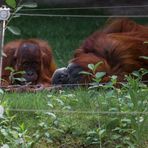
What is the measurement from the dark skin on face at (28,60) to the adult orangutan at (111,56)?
274 millimetres

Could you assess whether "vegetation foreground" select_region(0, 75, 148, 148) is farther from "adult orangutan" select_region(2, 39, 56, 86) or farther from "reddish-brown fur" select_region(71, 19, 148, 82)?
"adult orangutan" select_region(2, 39, 56, 86)

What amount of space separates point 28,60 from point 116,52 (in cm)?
75

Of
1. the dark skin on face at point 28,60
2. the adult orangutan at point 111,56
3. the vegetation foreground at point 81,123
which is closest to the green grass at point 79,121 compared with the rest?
the vegetation foreground at point 81,123

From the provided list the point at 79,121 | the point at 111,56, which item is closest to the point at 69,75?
the point at 111,56

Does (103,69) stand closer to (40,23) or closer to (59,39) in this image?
(59,39)

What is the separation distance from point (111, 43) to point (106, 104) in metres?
1.68

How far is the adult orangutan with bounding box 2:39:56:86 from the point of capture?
500cm

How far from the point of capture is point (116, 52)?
4691mm

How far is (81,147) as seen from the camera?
2918mm

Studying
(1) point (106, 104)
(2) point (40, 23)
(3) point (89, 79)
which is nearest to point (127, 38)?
(3) point (89, 79)

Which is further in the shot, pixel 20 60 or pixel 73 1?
pixel 73 1

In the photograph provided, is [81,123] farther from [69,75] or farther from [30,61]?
[30,61]

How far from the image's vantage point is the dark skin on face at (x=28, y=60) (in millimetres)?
Result: 4992

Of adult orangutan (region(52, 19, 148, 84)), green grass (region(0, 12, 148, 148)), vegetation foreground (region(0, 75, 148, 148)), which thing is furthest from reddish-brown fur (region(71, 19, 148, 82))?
vegetation foreground (region(0, 75, 148, 148))
